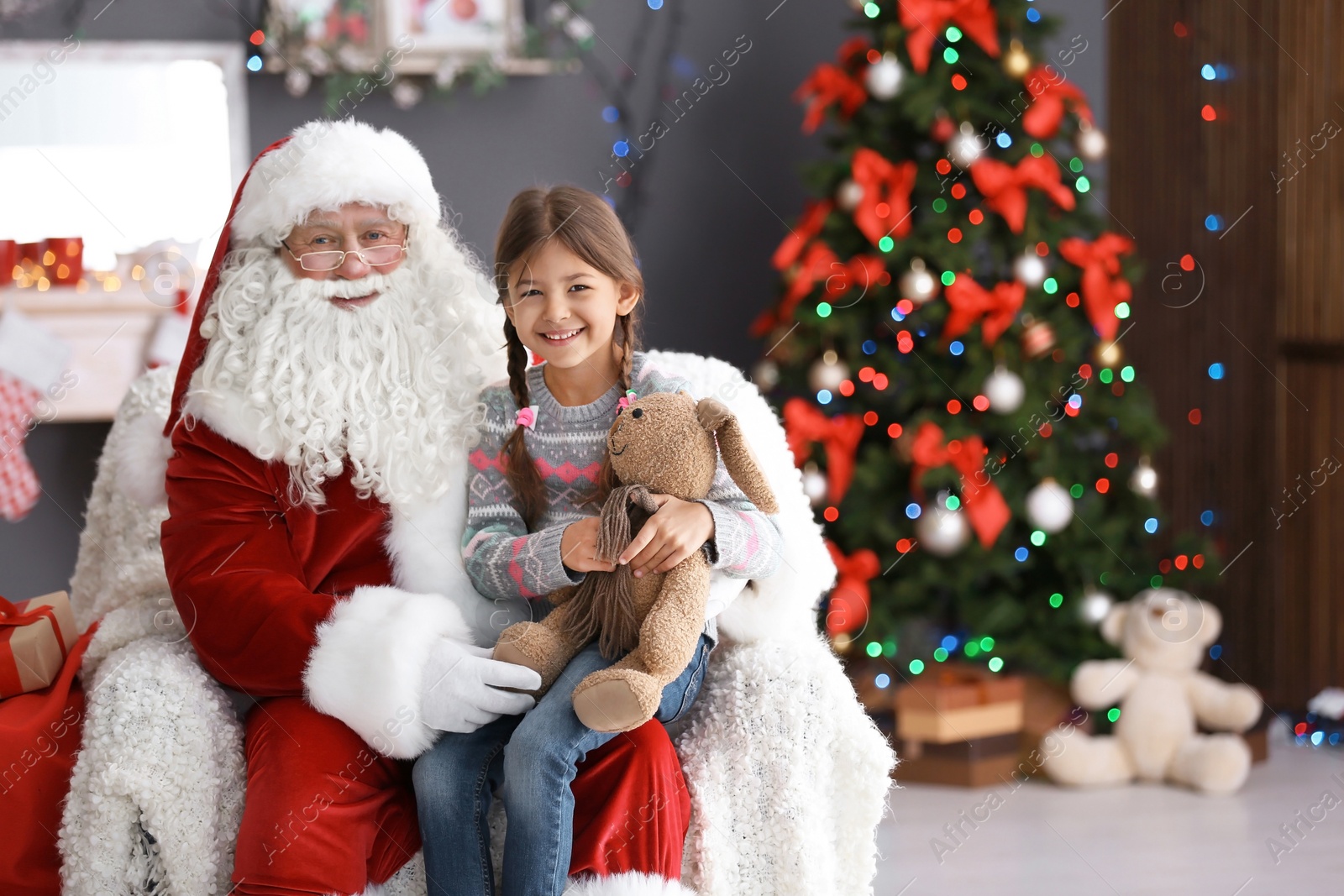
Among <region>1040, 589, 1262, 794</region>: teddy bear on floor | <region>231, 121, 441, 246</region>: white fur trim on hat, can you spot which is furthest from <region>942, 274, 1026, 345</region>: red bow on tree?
<region>231, 121, 441, 246</region>: white fur trim on hat

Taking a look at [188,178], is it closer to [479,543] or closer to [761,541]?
[479,543]

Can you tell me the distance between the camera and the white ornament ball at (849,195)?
10.9ft

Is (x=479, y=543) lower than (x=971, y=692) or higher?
higher

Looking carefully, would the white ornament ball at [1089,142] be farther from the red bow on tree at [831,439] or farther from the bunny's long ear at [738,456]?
the bunny's long ear at [738,456]

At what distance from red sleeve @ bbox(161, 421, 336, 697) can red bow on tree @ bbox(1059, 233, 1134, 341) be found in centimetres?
213

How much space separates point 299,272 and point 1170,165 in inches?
116

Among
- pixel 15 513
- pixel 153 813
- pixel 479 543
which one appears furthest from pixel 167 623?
pixel 15 513

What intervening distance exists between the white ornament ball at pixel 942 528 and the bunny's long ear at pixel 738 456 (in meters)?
1.40

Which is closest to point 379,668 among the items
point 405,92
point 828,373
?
point 828,373

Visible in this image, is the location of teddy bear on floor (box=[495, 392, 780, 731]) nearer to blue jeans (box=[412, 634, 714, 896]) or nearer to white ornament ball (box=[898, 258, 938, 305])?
blue jeans (box=[412, 634, 714, 896])

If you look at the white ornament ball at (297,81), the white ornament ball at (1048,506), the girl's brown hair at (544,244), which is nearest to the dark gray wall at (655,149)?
the white ornament ball at (297,81)

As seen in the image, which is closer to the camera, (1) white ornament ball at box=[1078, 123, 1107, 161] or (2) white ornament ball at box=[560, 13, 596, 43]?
(1) white ornament ball at box=[1078, 123, 1107, 161]

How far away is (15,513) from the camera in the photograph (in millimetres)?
3607

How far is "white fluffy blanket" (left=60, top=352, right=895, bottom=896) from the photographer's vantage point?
5.95ft
